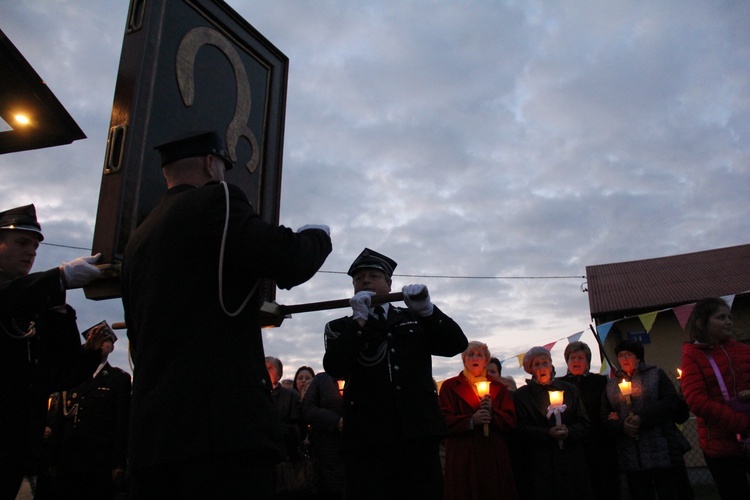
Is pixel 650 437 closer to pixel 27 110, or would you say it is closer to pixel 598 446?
pixel 598 446

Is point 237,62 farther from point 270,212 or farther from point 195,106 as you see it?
point 270,212

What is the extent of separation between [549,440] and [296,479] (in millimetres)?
2533

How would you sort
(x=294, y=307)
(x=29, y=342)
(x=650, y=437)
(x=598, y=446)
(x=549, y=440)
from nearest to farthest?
(x=294, y=307), (x=29, y=342), (x=650, y=437), (x=549, y=440), (x=598, y=446)

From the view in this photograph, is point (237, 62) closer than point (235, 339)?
No

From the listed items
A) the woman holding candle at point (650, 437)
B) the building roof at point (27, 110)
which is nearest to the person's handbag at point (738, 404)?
the woman holding candle at point (650, 437)

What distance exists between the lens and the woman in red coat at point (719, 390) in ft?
13.3

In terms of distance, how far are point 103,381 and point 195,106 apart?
12.4 ft

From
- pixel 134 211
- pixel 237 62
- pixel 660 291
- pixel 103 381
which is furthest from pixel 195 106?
pixel 660 291

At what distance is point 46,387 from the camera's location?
10.3ft

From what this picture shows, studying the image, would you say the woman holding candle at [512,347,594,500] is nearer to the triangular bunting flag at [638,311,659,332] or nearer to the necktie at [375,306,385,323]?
the necktie at [375,306,385,323]

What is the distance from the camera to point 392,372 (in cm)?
353

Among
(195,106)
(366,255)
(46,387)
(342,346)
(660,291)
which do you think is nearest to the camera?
(195,106)

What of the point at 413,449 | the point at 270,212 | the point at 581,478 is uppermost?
the point at 270,212

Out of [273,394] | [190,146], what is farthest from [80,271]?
[273,394]
